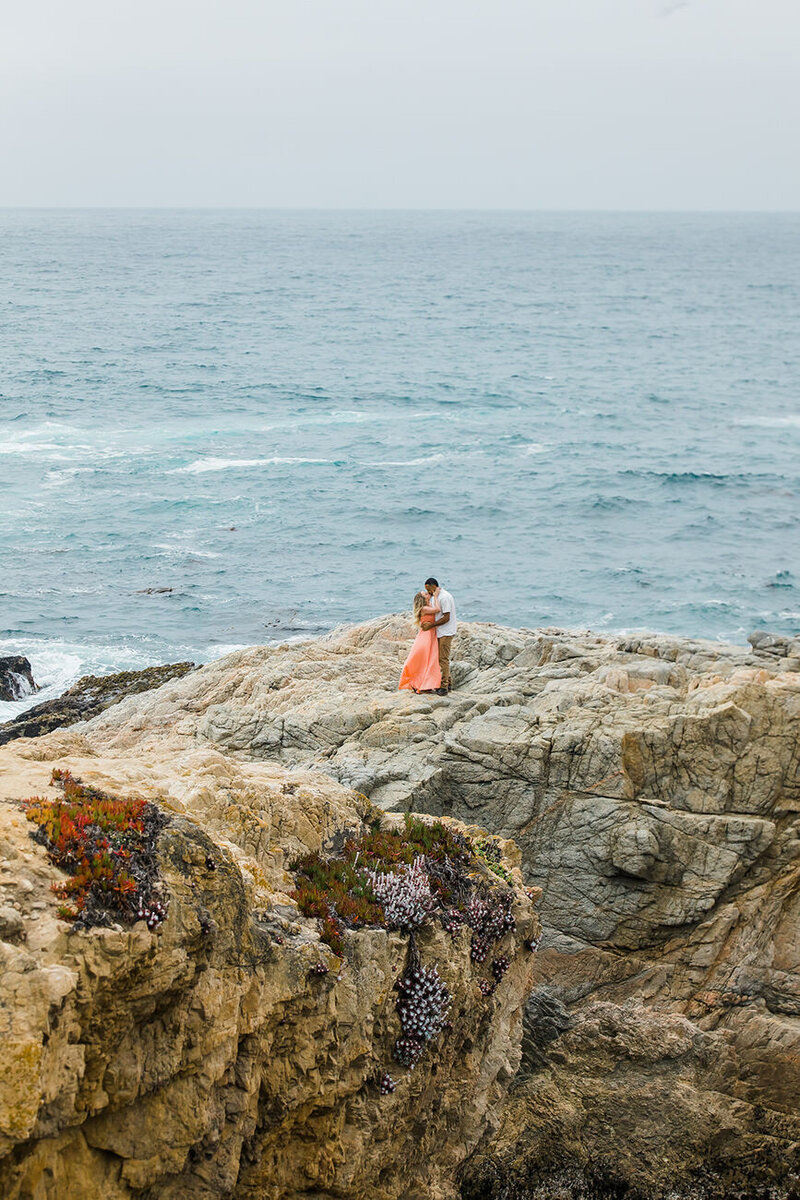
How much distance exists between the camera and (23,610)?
33.5 metres

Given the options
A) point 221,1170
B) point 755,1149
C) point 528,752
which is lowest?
point 755,1149

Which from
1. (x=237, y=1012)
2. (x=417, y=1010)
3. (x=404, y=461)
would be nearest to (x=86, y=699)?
(x=417, y=1010)

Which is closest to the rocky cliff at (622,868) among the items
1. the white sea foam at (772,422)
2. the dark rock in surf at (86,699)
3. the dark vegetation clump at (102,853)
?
the dark vegetation clump at (102,853)

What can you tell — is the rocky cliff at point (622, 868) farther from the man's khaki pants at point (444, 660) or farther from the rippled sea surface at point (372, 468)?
the rippled sea surface at point (372, 468)

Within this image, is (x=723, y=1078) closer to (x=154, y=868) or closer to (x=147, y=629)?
(x=154, y=868)

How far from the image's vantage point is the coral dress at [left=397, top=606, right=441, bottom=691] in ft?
58.3

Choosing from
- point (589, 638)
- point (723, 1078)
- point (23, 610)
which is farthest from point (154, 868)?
point (23, 610)

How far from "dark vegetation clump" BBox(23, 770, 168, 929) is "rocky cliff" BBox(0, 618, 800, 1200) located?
2552 millimetres

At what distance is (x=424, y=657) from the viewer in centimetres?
1791

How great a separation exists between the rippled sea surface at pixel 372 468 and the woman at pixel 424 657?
12.7 meters

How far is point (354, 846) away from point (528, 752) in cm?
447

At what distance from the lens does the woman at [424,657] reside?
17766 mm

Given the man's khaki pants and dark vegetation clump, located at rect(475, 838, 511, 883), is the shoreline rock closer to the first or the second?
dark vegetation clump, located at rect(475, 838, 511, 883)

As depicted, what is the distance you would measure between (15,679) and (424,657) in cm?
1389
